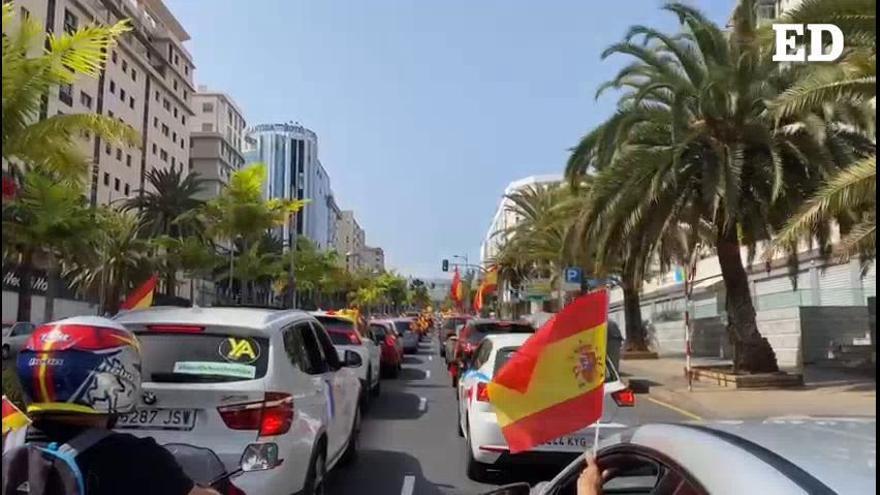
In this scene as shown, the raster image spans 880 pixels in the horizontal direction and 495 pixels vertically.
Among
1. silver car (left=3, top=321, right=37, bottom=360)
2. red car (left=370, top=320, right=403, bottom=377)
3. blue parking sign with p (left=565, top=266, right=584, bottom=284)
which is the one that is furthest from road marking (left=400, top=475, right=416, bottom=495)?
blue parking sign with p (left=565, top=266, right=584, bottom=284)

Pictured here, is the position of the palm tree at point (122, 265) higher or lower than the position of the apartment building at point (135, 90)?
lower

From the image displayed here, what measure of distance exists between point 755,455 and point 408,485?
20.6 feet

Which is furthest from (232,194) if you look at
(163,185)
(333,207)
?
(333,207)

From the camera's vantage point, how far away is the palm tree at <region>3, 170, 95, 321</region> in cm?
2480

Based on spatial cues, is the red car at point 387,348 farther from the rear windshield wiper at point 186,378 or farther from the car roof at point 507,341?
the rear windshield wiper at point 186,378

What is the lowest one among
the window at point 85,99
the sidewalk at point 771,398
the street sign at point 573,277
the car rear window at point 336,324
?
the sidewalk at point 771,398

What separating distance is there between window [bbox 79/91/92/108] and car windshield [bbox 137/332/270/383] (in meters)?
61.2

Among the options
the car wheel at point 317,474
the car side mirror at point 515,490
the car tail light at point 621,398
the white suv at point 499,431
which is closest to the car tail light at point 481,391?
the white suv at point 499,431

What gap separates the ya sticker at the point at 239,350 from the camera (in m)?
5.60

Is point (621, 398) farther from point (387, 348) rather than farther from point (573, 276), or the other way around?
point (573, 276)

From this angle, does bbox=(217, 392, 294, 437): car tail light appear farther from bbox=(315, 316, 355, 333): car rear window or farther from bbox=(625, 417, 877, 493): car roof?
bbox=(315, 316, 355, 333): car rear window

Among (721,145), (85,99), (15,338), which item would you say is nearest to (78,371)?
(721,145)

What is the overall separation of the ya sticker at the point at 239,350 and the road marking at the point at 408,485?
2.84 meters

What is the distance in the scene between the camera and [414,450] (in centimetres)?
1033
